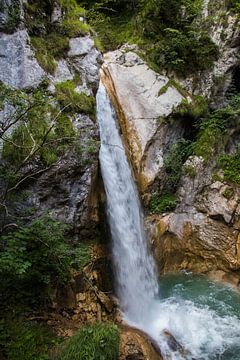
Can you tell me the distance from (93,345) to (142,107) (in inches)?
243

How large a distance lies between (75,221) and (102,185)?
1.27m

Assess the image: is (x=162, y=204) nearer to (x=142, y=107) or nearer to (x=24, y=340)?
(x=142, y=107)

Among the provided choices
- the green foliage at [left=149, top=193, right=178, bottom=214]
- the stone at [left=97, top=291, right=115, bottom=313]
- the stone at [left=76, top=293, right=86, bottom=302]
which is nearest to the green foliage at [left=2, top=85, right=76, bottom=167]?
the stone at [left=76, top=293, right=86, bottom=302]

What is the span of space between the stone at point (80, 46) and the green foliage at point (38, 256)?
4.42m

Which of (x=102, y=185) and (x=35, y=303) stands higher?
(x=102, y=185)

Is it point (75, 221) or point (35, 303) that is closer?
point (35, 303)

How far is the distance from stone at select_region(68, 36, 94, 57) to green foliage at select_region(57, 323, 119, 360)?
18.2 ft

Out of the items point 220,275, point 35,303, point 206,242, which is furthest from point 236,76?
point 35,303

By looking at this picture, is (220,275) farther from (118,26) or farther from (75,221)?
(118,26)

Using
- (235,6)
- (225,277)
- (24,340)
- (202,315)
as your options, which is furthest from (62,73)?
(235,6)

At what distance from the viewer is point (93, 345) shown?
14.9ft

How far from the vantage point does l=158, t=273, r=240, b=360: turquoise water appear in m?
5.91

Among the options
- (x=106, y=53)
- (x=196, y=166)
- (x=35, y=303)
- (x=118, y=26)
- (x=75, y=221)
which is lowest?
(x=35, y=303)

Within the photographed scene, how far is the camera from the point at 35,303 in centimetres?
521
